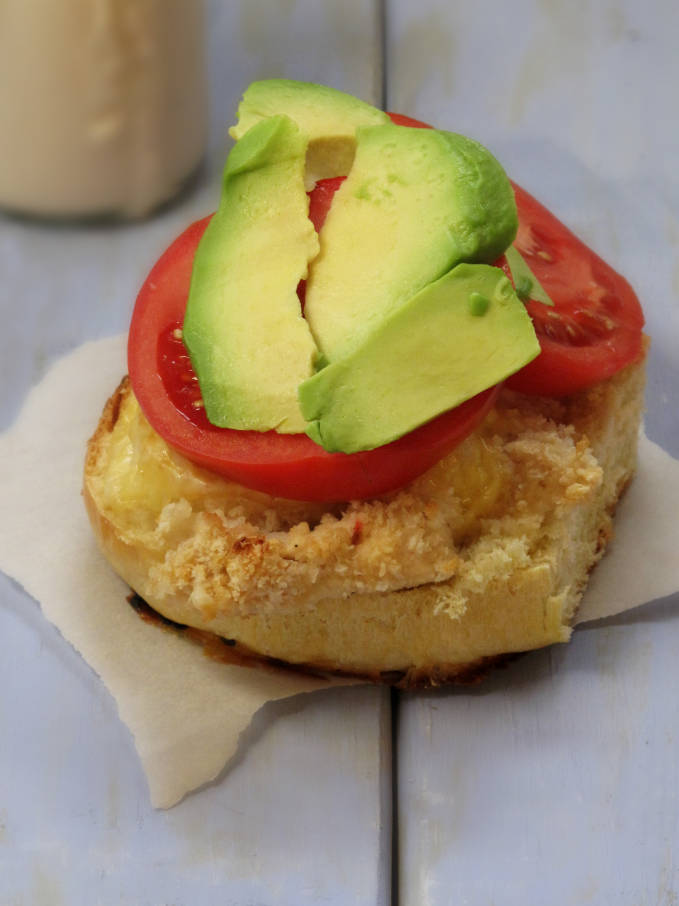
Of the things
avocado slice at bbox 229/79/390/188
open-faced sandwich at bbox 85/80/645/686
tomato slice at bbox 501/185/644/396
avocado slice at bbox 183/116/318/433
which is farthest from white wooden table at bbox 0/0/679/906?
avocado slice at bbox 229/79/390/188

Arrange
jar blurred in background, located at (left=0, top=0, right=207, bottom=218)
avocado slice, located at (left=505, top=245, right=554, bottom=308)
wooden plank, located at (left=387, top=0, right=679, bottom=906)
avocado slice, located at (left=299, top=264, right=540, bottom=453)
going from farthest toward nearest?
jar blurred in background, located at (left=0, top=0, right=207, bottom=218)
avocado slice, located at (left=505, top=245, right=554, bottom=308)
wooden plank, located at (left=387, top=0, right=679, bottom=906)
avocado slice, located at (left=299, top=264, right=540, bottom=453)

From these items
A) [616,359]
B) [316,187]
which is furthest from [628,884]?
[316,187]

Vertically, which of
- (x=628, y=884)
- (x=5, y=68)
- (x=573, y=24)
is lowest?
(x=628, y=884)

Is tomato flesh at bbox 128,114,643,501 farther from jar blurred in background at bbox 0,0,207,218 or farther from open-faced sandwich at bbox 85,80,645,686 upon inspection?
jar blurred in background at bbox 0,0,207,218

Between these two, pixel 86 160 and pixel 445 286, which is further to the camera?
pixel 86 160

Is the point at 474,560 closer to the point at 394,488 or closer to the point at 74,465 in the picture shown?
the point at 394,488

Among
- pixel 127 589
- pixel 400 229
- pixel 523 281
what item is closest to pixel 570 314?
pixel 523 281

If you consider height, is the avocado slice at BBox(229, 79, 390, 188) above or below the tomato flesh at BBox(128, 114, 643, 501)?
above
